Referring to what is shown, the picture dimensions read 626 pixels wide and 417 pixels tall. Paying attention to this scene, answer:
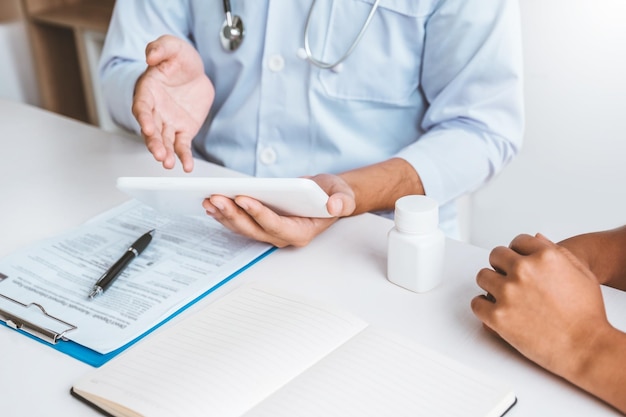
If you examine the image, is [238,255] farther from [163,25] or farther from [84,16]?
[84,16]

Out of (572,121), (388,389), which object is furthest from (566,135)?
(388,389)

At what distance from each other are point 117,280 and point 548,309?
49 cm

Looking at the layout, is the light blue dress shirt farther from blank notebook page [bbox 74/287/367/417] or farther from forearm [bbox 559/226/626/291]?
blank notebook page [bbox 74/287/367/417]

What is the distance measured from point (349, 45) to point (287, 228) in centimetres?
42

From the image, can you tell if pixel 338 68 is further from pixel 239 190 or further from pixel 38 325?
pixel 38 325

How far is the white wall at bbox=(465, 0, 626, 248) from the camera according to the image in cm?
149

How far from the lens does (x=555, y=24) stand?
5.09ft

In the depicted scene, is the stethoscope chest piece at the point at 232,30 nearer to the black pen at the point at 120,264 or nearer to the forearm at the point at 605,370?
the black pen at the point at 120,264

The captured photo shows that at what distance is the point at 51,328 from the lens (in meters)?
0.81

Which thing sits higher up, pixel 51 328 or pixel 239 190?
pixel 239 190

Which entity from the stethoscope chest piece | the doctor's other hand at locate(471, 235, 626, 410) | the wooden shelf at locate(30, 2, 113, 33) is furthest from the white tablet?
the wooden shelf at locate(30, 2, 113, 33)

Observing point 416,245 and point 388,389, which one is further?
point 416,245

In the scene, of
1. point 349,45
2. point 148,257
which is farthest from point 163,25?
point 148,257

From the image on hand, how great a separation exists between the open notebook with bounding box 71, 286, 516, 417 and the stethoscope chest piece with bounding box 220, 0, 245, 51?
0.63 meters
